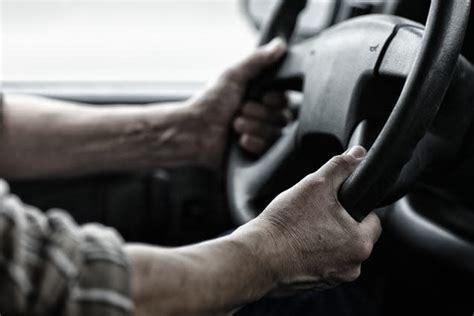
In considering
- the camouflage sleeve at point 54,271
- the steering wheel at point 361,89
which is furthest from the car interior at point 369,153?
the camouflage sleeve at point 54,271

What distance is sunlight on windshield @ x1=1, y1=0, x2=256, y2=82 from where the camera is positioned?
6.46 feet

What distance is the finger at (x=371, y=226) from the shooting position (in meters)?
0.79

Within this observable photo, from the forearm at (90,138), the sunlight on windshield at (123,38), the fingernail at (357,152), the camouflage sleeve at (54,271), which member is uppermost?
the fingernail at (357,152)

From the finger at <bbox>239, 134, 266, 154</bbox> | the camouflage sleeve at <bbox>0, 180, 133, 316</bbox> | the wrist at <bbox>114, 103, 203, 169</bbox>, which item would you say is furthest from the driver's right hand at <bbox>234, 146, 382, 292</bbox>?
the wrist at <bbox>114, 103, 203, 169</bbox>

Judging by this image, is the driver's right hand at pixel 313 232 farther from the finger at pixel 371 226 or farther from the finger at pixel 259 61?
the finger at pixel 259 61

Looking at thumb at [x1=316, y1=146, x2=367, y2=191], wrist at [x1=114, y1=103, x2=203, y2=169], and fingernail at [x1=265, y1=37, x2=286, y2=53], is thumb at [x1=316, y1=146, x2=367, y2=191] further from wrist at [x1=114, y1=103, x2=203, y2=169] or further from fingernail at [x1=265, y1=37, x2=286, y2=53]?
wrist at [x1=114, y1=103, x2=203, y2=169]

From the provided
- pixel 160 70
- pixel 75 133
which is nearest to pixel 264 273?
pixel 75 133

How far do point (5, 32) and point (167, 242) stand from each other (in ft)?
3.37

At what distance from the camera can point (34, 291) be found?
0.60 meters

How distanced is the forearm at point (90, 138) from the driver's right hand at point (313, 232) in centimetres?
57

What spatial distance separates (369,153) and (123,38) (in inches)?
64.1

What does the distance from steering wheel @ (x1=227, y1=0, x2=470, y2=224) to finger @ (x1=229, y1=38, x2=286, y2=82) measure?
0.02 metres

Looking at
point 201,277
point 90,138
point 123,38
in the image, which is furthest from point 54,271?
point 123,38

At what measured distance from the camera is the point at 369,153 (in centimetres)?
74
